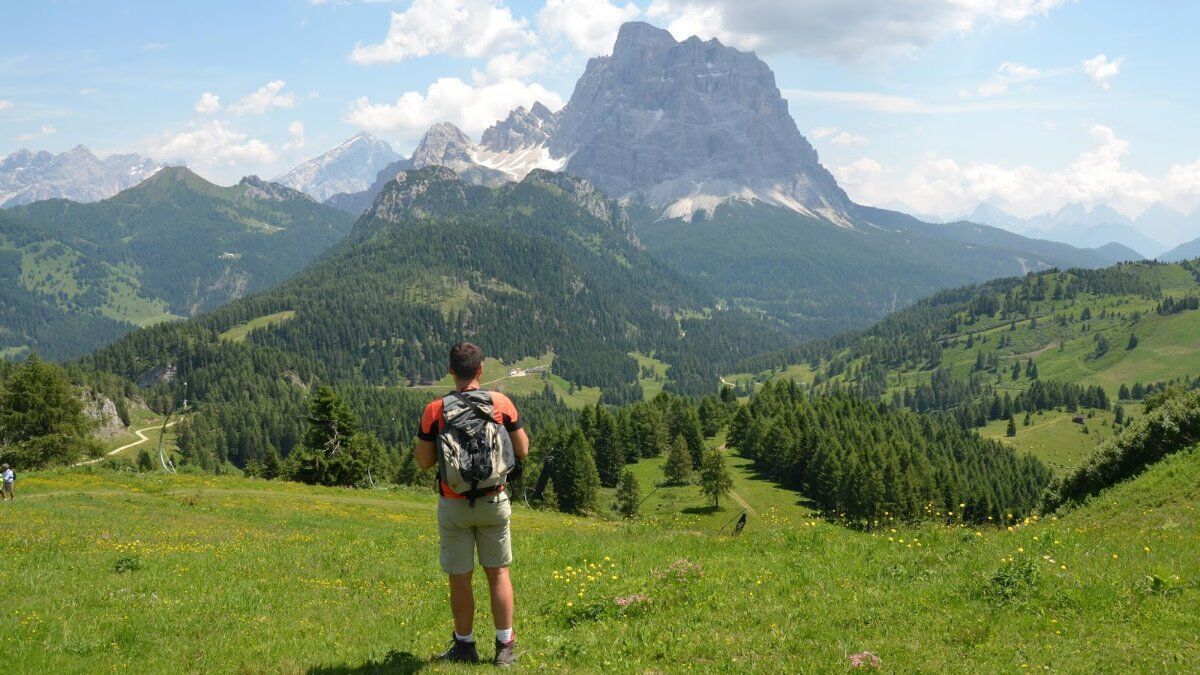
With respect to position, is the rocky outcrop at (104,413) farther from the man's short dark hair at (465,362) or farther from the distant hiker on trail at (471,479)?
the man's short dark hair at (465,362)

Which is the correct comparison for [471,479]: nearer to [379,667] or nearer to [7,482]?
[379,667]

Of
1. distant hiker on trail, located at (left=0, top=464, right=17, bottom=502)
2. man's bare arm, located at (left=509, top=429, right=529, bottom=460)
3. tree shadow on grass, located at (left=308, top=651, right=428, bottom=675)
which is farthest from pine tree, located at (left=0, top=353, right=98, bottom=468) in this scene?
man's bare arm, located at (left=509, top=429, right=529, bottom=460)

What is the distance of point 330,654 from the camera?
11.8m

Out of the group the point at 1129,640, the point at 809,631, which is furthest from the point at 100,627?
the point at 1129,640

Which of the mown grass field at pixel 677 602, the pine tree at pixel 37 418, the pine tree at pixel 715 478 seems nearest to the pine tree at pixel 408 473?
the pine tree at pixel 37 418

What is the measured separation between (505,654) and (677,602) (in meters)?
4.15

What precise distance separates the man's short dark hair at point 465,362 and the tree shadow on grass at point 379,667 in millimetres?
4457

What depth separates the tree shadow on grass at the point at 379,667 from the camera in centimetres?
1095

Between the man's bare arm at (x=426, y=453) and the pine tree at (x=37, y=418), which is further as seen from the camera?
the pine tree at (x=37, y=418)

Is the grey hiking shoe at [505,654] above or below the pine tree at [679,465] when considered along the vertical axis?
above

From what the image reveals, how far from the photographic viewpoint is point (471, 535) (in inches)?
449

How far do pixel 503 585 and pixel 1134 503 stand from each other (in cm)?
2327

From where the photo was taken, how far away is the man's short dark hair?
1112 cm

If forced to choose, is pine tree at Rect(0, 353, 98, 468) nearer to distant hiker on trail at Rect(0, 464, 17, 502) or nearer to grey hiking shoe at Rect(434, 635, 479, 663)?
distant hiker on trail at Rect(0, 464, 17, 502)
